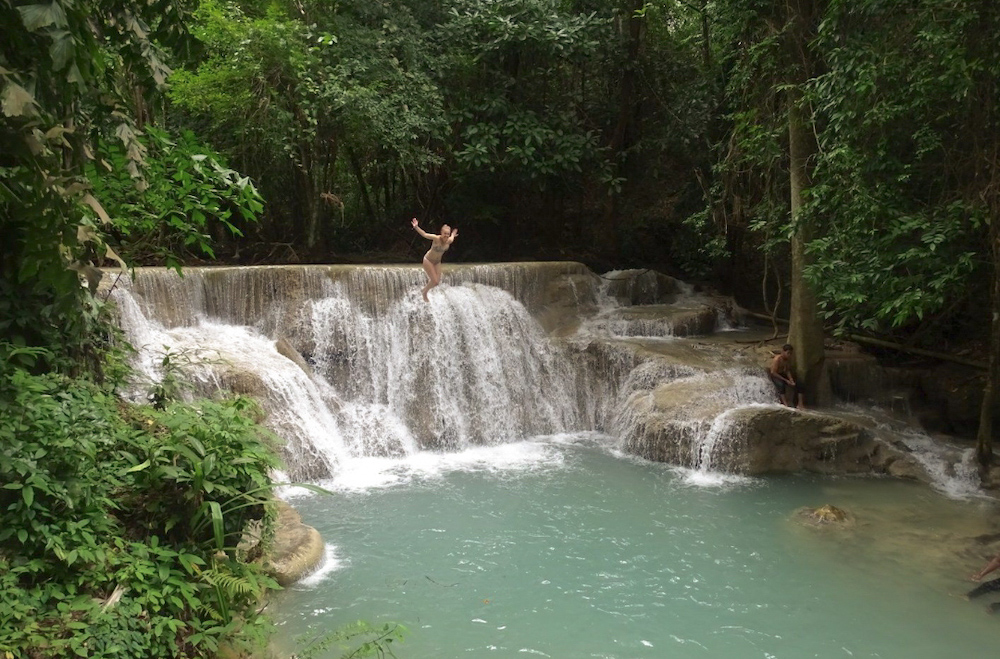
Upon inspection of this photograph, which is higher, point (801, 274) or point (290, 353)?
point (801, 274)

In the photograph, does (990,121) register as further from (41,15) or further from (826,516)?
(41,15)

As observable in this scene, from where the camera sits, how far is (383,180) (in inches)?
677

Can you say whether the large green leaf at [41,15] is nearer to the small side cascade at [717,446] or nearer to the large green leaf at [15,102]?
the large green leaf at [15,102]

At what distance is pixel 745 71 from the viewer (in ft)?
34.6

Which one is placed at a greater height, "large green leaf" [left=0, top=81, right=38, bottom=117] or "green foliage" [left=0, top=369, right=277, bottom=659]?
"large green leaf" [left=0, top=81, right=38, bottom=117]

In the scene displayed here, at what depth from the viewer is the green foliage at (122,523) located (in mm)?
3225

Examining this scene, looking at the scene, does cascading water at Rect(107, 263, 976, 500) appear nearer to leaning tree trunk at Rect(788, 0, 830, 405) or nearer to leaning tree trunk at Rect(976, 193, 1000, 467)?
leaning tree trunk at Rect(976, 193, 1000, 467)

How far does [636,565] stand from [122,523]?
3923 mm

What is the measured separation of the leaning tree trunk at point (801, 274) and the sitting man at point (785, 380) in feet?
0.72

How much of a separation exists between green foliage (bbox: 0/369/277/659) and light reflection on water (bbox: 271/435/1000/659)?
1.26m

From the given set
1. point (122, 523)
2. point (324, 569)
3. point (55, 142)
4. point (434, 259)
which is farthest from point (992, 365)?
point (55, 142)

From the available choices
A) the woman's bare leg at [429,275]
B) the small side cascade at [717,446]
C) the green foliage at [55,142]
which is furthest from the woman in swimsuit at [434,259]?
the green foliage at [55,142]

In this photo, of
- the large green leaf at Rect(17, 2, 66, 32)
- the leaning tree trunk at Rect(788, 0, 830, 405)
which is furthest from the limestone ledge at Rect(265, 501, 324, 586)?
the leaning tree trunk at Rect(788, 0, 830, 405)

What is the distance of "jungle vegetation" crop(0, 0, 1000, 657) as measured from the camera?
133 inches
